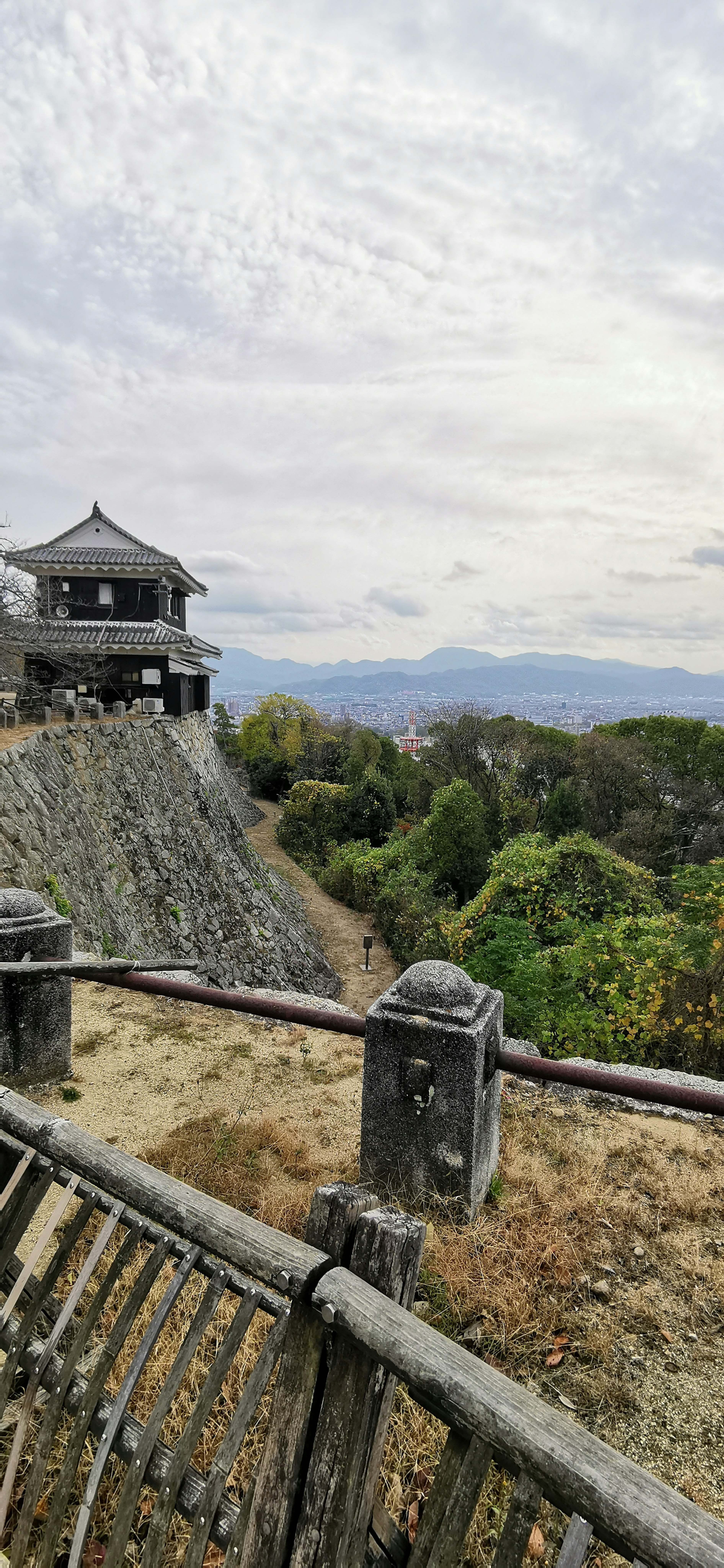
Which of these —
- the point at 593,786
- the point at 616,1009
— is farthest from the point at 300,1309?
the point at 593,786

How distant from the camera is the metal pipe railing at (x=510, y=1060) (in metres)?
2.76

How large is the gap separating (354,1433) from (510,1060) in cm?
187

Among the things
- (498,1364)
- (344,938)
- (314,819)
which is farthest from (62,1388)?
(314,819)

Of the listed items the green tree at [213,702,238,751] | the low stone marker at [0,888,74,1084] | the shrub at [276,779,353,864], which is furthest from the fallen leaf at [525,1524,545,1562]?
the green tree at [213,702,238,751]

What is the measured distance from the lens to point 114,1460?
2.12 metres

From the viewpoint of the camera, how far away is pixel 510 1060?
3.10 m

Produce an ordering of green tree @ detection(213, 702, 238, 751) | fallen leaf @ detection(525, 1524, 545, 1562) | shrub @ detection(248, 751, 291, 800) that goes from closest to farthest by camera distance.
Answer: fallen leaf @ detection(525, 1524, 545, 1562) < shrub @ detection(248, 751, 291, 800) < green tree @ detection(213, 702, 238, 751)

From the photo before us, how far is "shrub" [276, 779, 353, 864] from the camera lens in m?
28.8

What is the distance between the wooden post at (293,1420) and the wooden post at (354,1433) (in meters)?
0.02

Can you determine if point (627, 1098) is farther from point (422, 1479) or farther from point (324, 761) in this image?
point (324, 761)

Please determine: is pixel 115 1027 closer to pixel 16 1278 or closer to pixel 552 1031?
pixel 16 1278

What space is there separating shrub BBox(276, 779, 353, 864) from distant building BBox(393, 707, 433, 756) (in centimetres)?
429

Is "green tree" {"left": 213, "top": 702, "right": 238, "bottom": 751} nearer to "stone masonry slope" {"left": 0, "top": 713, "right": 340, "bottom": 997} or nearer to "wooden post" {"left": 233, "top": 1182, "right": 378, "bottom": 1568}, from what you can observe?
"stone masonry slope" {"left": 0, "top": 713, "right": 340, "bottom": 997}

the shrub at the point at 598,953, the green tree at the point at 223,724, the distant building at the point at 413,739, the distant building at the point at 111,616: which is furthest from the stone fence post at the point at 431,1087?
the green tree at the point at 223,724
